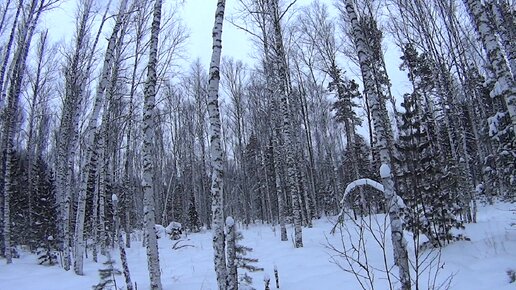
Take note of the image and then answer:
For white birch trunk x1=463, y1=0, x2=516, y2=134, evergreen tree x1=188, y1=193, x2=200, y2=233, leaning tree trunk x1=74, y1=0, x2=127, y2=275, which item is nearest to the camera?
white birch trunk x1=463, y1=0, x2=516, y2=134

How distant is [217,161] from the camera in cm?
660

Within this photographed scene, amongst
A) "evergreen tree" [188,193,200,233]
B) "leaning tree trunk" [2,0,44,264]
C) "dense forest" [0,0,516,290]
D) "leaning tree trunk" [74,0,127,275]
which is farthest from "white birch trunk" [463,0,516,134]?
"evergreen tree" [188,193,200,233]

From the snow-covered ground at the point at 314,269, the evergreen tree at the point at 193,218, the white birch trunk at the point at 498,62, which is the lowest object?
the snow-covered ground at the point at 314,269

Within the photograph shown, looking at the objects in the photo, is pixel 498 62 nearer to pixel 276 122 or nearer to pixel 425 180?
pixel 425 180

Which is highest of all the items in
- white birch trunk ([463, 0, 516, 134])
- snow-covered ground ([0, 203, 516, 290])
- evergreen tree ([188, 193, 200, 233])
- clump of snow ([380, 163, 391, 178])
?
white birch trunk ([463, 0, 516, 134])

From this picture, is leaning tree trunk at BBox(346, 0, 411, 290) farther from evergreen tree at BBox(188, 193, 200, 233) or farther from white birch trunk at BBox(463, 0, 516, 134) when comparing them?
evergreen tree at BBox(188, 193, 200, 233)

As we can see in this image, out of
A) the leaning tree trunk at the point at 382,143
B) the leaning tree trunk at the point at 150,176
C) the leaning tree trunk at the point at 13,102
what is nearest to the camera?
the leaning tree trunk at the point at 382,143

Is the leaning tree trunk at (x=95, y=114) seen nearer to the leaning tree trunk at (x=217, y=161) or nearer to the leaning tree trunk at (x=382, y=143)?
the leaning tree trunk at (x=217, y=161)

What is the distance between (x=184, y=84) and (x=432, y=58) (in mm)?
20767

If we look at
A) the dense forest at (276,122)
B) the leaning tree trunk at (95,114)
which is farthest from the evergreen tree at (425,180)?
the leaning tree trunk at (95,114)

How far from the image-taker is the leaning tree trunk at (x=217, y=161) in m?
6.16

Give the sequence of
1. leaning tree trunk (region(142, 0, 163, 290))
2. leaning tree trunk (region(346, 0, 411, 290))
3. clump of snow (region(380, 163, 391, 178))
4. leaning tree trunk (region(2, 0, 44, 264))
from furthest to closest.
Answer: leaning tree trunk (region(2, 0, 44, 264)) → leaning tree trunk (region(142, 0, 163, 290)) → leaning tree trunk (region(346, 0, 411, 290)) → clump of snow (region(380, 163, 391, 178))

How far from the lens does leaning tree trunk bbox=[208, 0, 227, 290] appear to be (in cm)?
616

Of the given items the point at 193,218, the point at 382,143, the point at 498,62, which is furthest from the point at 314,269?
the point at 193,218
